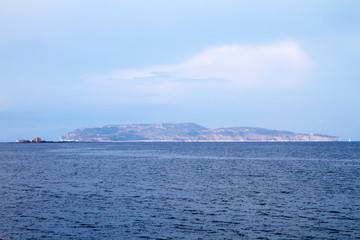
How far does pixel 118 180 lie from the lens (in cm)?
6650

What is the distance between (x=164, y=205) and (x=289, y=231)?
15308 millimetres

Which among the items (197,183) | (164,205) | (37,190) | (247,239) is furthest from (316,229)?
(37,190)

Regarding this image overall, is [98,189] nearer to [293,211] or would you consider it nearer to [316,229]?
[293,211]

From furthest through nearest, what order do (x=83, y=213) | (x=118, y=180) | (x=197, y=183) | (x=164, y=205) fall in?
1. (x=118, y=180)
2. (x=197, y=183)
3. (x=164, y=205)
4. (x=83, y=213)

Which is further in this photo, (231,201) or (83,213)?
(231,201)

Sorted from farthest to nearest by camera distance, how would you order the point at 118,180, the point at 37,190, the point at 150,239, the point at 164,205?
the point at 118,180
the point at 37,190
the point at 164,205
the point at 150,239

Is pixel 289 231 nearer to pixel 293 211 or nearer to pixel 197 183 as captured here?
pixel 293 211

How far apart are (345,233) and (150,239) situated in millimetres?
15929

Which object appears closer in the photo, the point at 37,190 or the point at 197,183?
the point at 37,190

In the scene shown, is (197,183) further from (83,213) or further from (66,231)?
(66,231)

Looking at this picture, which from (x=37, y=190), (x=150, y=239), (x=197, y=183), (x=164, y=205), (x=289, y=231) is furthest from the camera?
(x=197, y=183)

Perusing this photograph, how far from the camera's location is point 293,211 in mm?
39625

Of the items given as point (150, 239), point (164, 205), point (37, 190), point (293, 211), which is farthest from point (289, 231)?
point (37, 190)

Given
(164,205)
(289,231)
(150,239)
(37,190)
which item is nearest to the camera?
(150,239)
